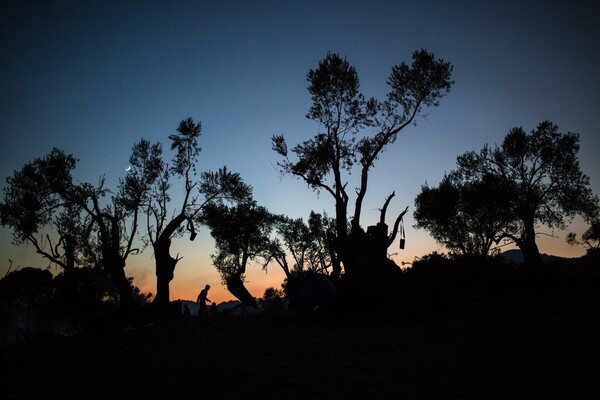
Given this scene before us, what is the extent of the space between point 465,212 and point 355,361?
30258 mm

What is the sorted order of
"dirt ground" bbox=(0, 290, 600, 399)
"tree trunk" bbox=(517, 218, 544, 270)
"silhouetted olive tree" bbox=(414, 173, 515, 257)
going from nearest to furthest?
"dirt ground" bbox=(0, 290, 600, 399)
"tree trunk" bbox=(517, 218, 544, 270)
"silhouetted olive tree" bbox=(414, 173, 515, 257)

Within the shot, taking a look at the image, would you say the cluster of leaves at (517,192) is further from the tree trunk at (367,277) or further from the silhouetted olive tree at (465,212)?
the tree trunk at (367,277)

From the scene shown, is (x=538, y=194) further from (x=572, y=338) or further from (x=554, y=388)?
(x=554, y=388)

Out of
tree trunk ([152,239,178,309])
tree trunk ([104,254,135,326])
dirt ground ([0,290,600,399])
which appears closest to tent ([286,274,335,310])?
tree trunk ([152,239,178,309])

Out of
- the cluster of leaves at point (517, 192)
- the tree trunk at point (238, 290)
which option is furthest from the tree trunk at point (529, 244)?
the tree trunk at point (238, 290)

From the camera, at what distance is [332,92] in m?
21.0

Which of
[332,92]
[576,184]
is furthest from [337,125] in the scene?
[576,184]

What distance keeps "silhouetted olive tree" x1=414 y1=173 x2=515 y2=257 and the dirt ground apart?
71.2ft

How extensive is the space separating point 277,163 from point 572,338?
735 inches

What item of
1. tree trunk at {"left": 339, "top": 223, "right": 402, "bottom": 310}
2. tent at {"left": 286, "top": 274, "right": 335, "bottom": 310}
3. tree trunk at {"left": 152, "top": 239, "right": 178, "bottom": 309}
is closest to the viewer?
tree trunk at {"left": 339, "top": 223, "right": 402, "bottom": 310}

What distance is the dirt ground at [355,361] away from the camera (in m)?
4.26

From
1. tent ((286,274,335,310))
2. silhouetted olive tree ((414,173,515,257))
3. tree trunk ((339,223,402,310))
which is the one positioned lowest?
tent ((286,274,335,310))

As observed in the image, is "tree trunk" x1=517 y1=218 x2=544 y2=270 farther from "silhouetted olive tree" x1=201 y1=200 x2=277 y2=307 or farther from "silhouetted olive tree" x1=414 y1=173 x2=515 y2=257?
"silhouetted olive tree" x1=201 y1=200 x2=277 y2=307

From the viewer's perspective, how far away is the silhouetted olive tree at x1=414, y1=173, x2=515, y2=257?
28.9 meters
